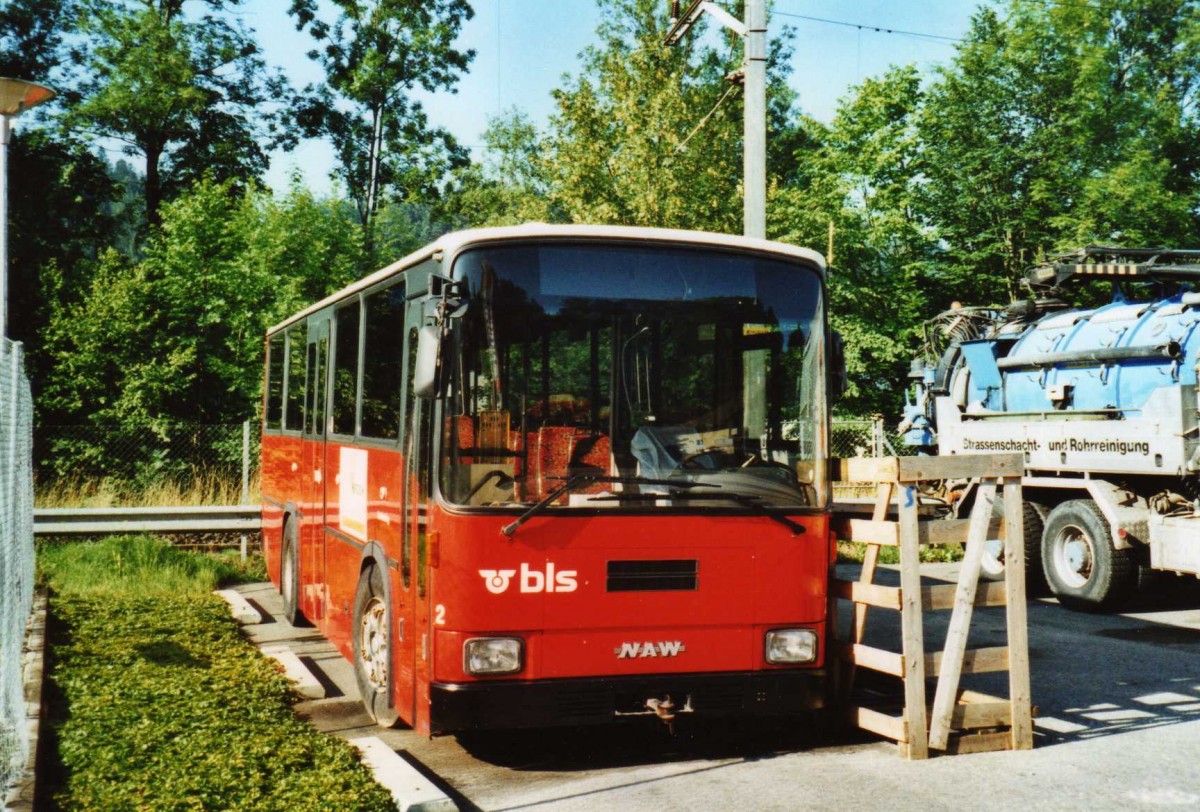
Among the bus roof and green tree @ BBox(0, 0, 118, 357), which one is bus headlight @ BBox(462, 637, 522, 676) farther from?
green tree @ BBox(0, 0, 118, 357)

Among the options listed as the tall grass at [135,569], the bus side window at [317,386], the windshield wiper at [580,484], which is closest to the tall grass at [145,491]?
the tall grass at [135,569]

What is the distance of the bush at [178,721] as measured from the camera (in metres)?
5.50

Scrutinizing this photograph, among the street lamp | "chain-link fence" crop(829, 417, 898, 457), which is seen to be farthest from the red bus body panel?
"chain-link fence" crop(829, 417, 898, 457)

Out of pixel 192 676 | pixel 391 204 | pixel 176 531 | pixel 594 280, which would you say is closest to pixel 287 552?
pixel 192 676

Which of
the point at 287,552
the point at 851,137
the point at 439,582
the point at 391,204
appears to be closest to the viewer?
the point at 439,582

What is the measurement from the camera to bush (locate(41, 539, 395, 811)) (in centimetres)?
550

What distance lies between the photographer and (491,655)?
19.4 ft

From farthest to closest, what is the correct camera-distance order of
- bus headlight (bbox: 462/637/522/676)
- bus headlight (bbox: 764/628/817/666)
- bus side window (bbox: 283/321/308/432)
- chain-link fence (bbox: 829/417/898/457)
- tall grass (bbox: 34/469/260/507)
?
chain-link fence (bbox: 829/417/898/457)
tall grass (bbox: 34/469/260/507)
bus side window (bbox: 283/321/308/432)
bus headlight (bbox: 764/628/817/666)
bus headlight (bbox: 462/637/522/676)

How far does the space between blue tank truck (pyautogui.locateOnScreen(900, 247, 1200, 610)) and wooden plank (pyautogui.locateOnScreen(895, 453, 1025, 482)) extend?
535cm

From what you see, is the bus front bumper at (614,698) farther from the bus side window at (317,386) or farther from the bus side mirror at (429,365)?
the bus side window at (317,386)

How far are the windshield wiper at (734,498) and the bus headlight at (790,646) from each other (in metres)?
0.52

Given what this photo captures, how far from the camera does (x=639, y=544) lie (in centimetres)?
609

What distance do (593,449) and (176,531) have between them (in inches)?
384

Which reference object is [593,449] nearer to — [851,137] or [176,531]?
[176,531]
